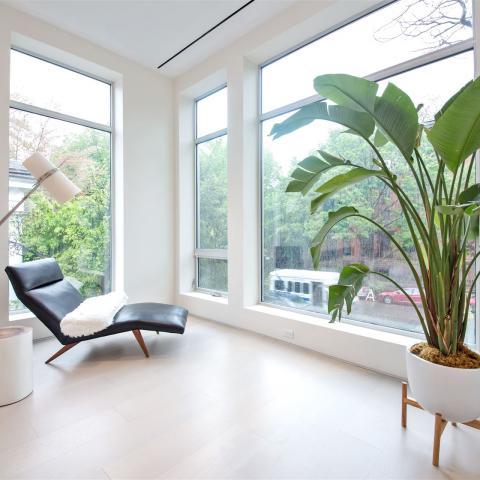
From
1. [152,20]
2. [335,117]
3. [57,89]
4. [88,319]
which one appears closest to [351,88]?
[335,117]

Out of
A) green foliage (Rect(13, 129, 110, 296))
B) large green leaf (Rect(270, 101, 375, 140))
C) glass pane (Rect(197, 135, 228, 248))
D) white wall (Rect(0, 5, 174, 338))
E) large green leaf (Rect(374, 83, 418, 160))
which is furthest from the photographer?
glass pane (Rect(197, 135, 228, 248))

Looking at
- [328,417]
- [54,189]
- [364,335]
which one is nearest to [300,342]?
[364,335]

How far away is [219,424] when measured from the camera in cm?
166

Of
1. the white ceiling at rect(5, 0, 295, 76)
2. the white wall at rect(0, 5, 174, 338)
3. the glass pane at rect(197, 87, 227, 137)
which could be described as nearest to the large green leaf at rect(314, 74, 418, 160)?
the white ceiling at rect(5, 0, 295, 76)

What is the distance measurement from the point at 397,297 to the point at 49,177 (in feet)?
9.86

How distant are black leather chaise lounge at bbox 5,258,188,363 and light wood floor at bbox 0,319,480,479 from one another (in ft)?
0.85

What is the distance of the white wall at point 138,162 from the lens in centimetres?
338

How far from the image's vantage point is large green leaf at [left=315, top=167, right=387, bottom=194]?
1501 mm

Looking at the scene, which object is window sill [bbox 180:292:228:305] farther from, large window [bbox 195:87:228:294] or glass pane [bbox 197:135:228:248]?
glass pane [bbox 197:135:228:248]

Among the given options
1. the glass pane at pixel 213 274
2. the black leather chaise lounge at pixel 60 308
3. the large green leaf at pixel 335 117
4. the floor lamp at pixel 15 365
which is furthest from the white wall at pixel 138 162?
the large green leaf at pixel 335 117

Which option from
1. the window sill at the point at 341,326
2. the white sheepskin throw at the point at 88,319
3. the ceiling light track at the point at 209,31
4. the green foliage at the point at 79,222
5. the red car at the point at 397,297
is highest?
the ceiling light track at the point at 209,31

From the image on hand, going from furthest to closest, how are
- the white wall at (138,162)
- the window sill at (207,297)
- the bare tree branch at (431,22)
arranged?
the window sill at (207,297), the white wall at (138,162), the bare tree branch at (431,22)

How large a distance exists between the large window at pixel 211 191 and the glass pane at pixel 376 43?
3.06 feet

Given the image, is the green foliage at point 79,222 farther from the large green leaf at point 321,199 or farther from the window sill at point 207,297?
the large green leaf at point 321,199
